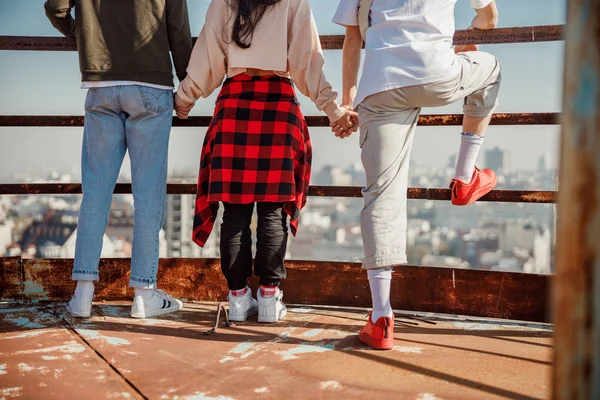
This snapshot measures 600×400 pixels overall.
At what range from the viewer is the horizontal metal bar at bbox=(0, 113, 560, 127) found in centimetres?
249

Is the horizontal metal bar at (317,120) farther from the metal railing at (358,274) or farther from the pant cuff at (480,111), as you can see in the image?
the pant cuff at (480,111)

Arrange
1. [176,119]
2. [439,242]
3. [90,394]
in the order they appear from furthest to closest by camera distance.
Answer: [439,242], [176,119], [90,394]

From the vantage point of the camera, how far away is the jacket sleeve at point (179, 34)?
2572mm

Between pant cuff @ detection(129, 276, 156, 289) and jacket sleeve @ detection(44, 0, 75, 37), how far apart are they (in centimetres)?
108

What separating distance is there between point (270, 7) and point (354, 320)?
4.05 feet

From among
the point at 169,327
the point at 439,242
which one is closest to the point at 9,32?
the point at 169,327

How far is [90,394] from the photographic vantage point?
1.54 m

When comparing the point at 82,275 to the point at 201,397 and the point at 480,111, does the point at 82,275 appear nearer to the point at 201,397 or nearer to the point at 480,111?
the point at 201,397

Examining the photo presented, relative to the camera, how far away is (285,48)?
2.35m

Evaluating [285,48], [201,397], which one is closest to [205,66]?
[285,48]

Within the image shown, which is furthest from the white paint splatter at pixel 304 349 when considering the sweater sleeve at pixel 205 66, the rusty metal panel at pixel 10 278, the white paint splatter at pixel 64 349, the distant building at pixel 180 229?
the distant building at pixel 180 229

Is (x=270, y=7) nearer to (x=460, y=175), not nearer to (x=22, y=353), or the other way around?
(x=460, y=175)

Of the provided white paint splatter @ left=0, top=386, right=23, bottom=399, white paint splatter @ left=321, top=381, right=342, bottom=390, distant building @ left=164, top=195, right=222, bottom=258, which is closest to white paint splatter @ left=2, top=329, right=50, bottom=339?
white paint splatter @ left=0, top=386, right=23, bottom=399

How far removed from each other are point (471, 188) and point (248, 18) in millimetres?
1044
